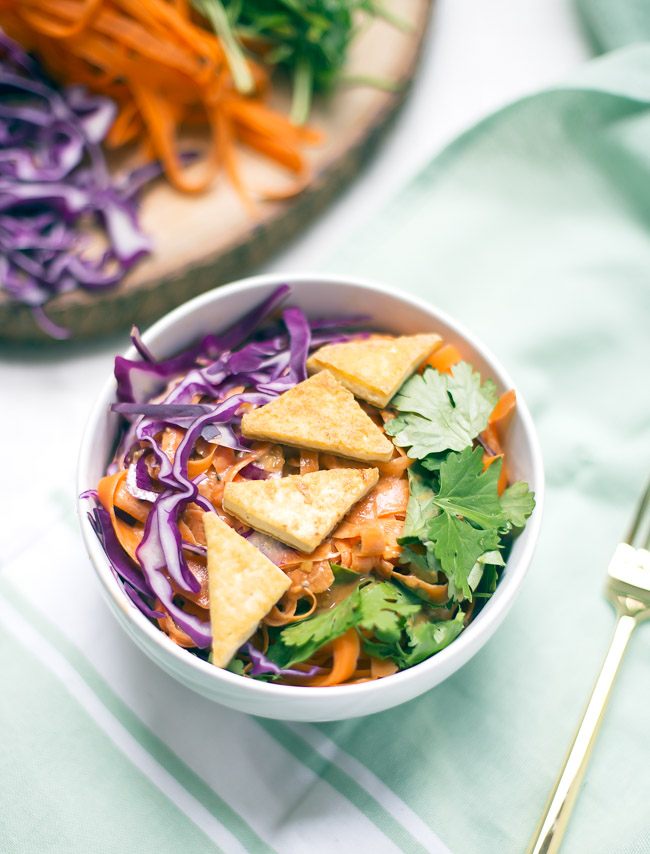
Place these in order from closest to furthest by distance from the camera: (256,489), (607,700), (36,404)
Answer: (256,489), (607,700), (36,404)

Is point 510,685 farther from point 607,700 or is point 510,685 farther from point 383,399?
point 383,399

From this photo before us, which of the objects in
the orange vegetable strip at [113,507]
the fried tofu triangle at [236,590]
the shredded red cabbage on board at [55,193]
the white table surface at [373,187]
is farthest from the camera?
the shredded red cabbage on board at [55,193]

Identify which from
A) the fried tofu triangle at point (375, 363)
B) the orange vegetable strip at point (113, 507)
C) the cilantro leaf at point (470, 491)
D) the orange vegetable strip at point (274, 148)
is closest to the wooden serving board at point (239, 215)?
the orange vegetable strip at point (274, 148)

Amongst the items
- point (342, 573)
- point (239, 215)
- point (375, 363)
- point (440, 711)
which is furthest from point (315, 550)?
point (239, 215)

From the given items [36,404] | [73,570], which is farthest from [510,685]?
[36,404]

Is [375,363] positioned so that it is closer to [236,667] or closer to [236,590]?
[236,590]

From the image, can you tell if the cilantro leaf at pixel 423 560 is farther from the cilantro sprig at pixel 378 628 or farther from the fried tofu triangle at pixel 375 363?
the fried tofu triangle at pixel 375 363
